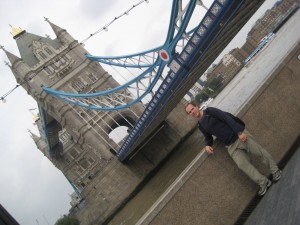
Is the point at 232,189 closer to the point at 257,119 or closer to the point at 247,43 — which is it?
the point at 257,119

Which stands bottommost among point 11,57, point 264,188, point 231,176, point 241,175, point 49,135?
point 264,188

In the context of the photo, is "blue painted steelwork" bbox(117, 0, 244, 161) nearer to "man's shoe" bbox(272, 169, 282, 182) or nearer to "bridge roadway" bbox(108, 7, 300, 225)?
"bridge roadway" bbox(108, 7, 300, 225)

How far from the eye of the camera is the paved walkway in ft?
16.6

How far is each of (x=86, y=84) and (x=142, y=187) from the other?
10698 mm

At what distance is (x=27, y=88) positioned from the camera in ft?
115

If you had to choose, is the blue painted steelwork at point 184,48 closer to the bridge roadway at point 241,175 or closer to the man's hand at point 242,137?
the bridge roadway at point 241,175

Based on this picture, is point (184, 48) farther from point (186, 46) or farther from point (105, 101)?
point (105, 101)

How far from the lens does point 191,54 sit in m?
14.4

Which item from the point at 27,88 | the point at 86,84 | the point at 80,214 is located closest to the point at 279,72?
the point at 80,214

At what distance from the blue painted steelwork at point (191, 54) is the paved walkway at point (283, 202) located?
18.9 feet

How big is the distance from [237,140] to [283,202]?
1.67m

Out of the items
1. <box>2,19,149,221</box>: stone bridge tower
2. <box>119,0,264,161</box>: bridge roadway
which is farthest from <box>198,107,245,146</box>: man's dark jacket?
<box>2,19,149,221</box>: stone bridge tower

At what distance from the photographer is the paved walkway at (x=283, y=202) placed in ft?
16.6

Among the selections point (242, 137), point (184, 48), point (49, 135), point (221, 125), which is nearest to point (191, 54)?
point (184, 48)
